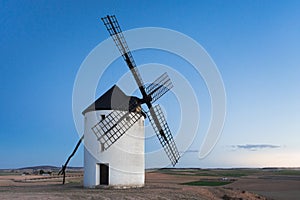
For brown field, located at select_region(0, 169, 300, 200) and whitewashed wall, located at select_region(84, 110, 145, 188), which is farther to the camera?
whitewashed wall, located at select_region(84, 110, 145, 188)

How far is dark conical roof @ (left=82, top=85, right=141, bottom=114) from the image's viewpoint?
2238cm

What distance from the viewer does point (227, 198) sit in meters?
21.2

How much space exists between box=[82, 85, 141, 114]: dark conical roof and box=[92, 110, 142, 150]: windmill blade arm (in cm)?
46

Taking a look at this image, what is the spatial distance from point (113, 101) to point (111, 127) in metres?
1.89

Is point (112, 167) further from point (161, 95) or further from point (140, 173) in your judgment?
point (161, 95)

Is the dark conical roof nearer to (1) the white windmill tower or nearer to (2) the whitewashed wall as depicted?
(1) the white windmill tower

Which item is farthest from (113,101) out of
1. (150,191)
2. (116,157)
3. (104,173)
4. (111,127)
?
(150,191)

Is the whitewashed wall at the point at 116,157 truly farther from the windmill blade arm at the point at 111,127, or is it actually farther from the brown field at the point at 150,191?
the brown field at the point at 150,191

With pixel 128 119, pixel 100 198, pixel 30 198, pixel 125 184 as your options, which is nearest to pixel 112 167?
pixel 125 184

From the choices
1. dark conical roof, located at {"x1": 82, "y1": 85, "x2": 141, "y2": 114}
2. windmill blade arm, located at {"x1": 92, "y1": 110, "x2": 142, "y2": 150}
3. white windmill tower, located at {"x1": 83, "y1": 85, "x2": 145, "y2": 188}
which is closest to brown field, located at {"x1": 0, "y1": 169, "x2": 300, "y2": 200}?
white windmill tower, located at {"x1": 83, "y1": 85, "x2": 145, "y2": 188}

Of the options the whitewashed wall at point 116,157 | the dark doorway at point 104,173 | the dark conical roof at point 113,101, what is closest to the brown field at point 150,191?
the whitewashed wall at point 116,157

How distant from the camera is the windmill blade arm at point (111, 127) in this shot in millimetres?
21641

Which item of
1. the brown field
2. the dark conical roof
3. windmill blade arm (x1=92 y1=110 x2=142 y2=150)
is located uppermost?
the dark conical roof

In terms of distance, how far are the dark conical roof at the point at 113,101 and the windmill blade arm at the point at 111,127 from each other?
46 cm
